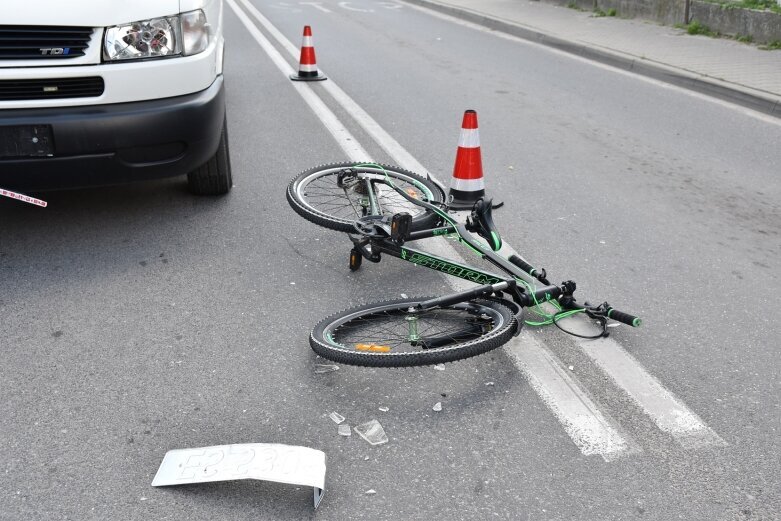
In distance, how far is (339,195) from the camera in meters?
5.18

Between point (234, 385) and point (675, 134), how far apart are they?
20.2ft

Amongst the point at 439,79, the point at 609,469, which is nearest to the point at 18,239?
the point at 609,469

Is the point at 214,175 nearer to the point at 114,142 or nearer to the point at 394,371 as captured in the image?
the point at 114,142

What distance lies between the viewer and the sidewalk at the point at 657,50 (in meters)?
10.1

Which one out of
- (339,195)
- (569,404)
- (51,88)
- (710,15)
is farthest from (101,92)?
(710,15)

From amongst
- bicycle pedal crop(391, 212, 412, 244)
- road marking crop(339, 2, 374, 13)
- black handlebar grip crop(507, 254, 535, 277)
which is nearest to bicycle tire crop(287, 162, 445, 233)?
bicycle pedal crop(391, 212, 412, 244)

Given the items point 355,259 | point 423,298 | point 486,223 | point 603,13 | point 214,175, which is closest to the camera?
point 423,298

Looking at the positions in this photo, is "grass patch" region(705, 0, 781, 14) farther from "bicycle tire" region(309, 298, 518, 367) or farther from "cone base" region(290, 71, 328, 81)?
"bicycle tire" region(309, 298, 518, 367)

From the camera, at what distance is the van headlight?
4.42 meters

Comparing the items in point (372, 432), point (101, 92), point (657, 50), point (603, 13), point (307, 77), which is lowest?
point (372, 432)

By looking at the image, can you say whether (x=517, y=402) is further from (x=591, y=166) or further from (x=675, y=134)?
(x=675, y=134)

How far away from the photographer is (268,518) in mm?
2693

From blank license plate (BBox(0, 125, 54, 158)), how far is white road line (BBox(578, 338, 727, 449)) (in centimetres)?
288

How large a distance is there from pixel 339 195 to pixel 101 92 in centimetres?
152
